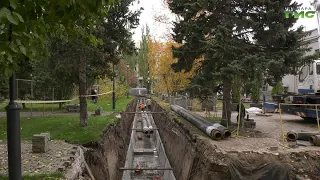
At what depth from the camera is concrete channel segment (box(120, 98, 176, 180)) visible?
49.0ft

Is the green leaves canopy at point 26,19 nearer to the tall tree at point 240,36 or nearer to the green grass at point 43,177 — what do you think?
the green grass at point 43,177

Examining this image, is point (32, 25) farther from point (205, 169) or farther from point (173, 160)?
point (173, 160)

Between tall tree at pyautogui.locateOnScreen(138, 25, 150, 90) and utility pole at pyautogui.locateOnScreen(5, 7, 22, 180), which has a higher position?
tall tree at pyautogui.locateOnScreen(138, 25, 150, 90)

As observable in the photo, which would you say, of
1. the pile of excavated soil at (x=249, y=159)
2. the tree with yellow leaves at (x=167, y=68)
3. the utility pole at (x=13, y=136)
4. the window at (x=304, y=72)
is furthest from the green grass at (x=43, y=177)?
the tree with yellow leaves at (x=167, y=68)

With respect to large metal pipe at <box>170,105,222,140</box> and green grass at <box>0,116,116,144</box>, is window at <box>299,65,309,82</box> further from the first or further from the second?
green grass at <box>0,116,116,144</box>

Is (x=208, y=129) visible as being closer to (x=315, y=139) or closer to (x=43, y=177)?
(x=315, y=139)

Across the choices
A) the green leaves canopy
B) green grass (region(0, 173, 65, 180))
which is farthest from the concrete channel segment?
the green leaves canopy

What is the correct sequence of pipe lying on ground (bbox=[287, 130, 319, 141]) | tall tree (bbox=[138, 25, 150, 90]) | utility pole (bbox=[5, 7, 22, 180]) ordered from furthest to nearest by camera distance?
tall tree (bbox=[138, 25, 150, 90]), pipe lying on ground (bbox=[287, 130, 319, 141]), utility pole (bbox=[5, 7, 22, 180])

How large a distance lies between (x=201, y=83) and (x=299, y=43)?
4.92 m

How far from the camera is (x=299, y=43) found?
1289cm

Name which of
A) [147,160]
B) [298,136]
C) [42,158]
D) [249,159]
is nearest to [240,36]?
[298,136]

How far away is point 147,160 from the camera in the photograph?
1947 centimetres

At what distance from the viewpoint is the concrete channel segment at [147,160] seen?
14.9 m

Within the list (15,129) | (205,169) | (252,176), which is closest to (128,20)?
(205,169)
